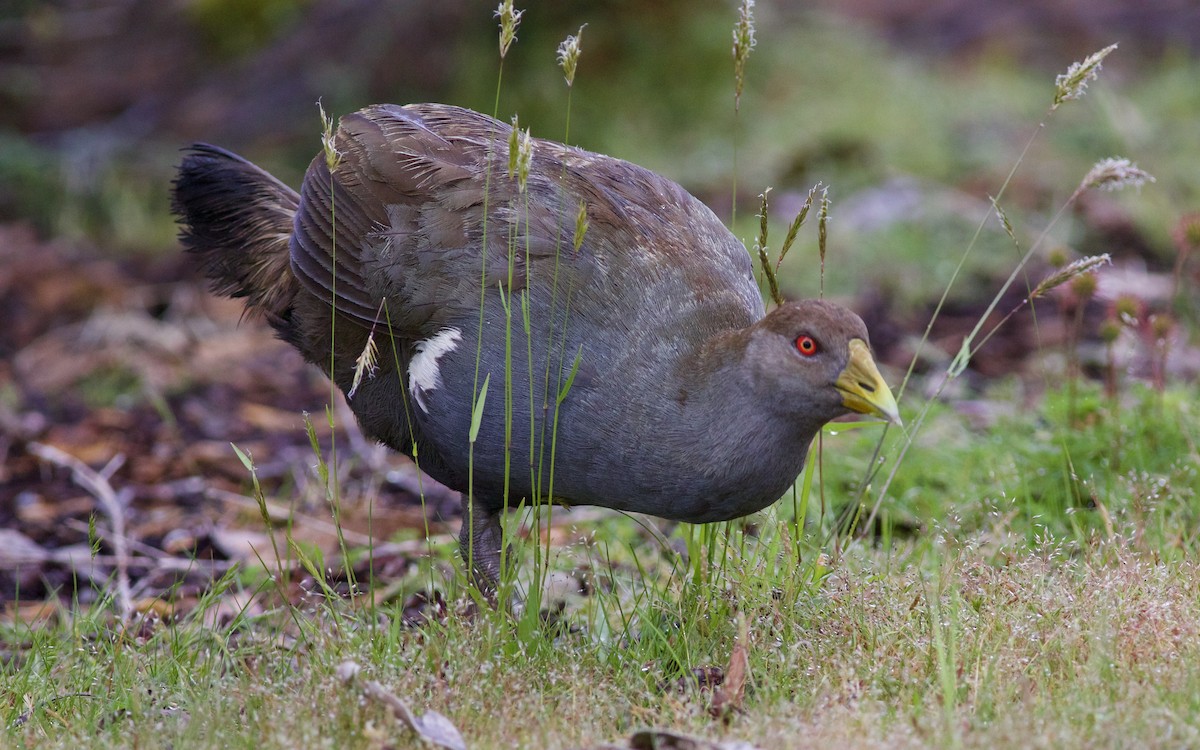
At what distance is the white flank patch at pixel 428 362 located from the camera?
3.72m

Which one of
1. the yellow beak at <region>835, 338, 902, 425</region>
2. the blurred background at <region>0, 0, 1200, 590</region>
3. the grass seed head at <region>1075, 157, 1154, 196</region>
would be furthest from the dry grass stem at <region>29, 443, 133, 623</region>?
the grass seed head at <region>1075, 157, 1154, 196</region>

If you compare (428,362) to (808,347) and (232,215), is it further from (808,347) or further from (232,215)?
(232,215)

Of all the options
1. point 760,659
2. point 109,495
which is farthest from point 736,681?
point 109,495

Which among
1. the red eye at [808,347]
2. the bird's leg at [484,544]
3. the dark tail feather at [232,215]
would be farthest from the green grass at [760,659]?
the dark tail feather at [232,215]

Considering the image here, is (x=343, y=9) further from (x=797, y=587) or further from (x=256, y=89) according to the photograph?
(x=797, y=587)

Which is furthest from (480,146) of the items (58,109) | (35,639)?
(58,109)

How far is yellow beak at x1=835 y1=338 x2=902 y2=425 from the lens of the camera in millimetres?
3219

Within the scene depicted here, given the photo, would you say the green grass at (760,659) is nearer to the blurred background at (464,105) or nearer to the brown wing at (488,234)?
the brown wing at (488,234)

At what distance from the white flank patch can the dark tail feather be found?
1007 mm

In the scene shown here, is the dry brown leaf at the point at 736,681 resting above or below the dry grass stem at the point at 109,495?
above

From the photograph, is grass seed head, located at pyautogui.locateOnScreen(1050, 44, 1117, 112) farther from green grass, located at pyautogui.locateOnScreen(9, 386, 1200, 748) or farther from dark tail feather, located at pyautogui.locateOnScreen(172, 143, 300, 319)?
dark tail feather, located at pyautogui.locateOnScreen(172, 143, 300, 319)

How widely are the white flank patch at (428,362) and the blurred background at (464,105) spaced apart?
1.36 m

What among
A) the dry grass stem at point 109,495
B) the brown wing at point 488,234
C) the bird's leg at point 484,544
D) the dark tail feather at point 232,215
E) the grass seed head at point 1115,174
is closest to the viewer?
the grass seed head at point 1115,174

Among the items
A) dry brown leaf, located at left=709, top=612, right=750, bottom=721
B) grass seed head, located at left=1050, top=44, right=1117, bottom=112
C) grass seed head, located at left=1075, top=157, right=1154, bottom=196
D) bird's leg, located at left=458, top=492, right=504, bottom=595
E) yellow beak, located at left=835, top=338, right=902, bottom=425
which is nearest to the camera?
dry brown leaf, located at left=709, top=612, right=750, bottom=721
